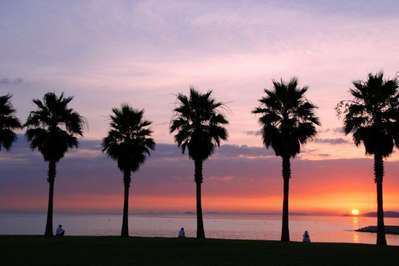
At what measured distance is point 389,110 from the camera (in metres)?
46.0

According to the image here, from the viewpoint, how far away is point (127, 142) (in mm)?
57250

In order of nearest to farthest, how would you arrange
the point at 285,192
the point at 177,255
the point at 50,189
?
the point at 177,255 → the point at 285,192 → the point at 50,189

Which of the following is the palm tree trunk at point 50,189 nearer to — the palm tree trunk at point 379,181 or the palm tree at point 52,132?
the palm tree at point 52,132

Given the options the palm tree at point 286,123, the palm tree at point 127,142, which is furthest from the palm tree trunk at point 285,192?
the palm tree at point 127,142

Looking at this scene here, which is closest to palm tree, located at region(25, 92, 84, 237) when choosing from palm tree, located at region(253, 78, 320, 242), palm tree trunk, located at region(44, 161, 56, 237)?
palm tree trunk, located at region(44, 161, 56, 237)

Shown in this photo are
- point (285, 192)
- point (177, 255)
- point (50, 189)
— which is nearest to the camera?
A: point (177, 255)

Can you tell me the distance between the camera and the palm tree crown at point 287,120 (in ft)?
159

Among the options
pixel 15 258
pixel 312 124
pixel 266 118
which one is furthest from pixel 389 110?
pixel 15 258

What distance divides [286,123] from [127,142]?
1707 centimetres

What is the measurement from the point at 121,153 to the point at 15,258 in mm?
26975

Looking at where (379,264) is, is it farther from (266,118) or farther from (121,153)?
(121,153)

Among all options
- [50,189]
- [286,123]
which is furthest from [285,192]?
[50,189]

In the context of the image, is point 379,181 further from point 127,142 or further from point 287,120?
point 127,142

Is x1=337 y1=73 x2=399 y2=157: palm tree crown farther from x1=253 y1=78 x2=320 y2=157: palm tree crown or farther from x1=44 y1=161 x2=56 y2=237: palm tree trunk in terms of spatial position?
x1=44 y1=161 x2=56 y2=237: palm tree trunk
